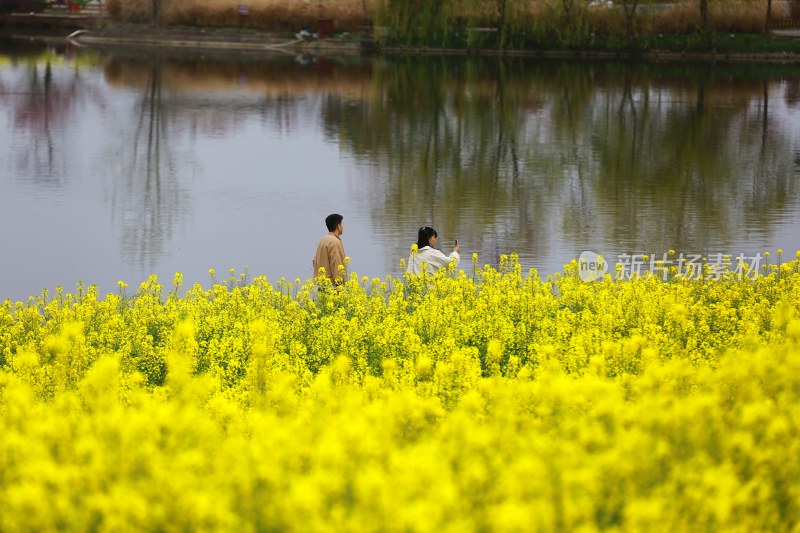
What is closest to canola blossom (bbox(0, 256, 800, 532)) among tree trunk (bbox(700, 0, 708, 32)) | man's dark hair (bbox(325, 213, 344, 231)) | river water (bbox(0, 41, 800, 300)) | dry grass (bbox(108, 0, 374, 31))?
man's dark hair (bbox(325, 213, 344, 231))

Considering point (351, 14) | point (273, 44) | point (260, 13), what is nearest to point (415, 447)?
point (273, 44)

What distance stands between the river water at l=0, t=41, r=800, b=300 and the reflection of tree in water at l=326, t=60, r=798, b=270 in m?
0.07

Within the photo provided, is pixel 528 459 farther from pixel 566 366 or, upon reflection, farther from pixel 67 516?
pixel 566 366

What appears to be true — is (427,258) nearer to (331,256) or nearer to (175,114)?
(331,256)

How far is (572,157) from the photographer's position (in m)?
23.5

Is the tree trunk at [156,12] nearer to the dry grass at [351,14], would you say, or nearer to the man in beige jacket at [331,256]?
the dry grass at [351,14]

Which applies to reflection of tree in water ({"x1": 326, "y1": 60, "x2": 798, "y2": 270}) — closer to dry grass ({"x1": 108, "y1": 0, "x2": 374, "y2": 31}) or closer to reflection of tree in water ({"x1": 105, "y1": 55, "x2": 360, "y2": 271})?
reflection of tree in water ({"x1": 105, "y1": 55, "x2": 360, "y2": 271})

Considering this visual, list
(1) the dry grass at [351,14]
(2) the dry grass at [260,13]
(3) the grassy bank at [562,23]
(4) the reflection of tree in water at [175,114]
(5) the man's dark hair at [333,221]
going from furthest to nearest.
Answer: (2) the dry grass at [260,13], (1) the dry grass at [351,14], (3) the grassy bank at [562,23], (4) the reflection of tree in water at [175,114], (5) the man's dark hair at [333,221]

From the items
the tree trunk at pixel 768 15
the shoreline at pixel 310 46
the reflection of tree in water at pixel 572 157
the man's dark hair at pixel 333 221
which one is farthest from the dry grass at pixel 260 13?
the man's dark hair at pixel 333 221

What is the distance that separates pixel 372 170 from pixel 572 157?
3.94 metres

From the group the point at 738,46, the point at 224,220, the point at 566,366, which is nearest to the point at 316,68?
the point at 738,46

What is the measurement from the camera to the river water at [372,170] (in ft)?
50.6

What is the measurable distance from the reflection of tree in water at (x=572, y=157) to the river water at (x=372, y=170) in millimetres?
71

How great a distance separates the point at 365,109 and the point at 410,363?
23.6 metres
